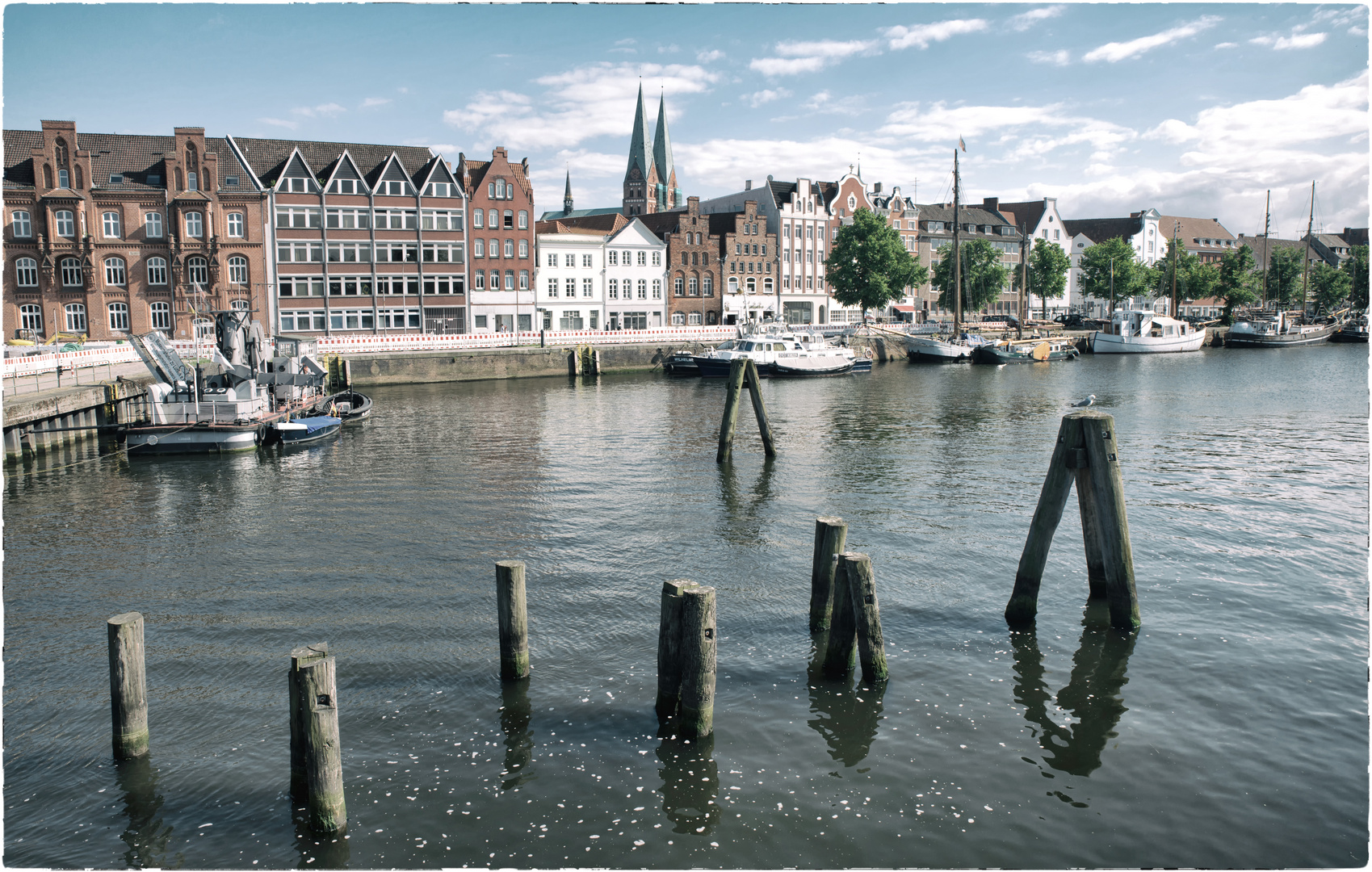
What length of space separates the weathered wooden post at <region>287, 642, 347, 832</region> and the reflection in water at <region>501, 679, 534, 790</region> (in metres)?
1.76

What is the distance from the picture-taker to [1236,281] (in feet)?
408

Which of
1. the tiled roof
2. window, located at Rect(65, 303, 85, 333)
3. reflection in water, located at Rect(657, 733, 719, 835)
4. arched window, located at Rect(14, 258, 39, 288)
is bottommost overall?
reflection in water, located at Rect(657, 733, 719, 835)

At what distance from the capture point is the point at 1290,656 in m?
13.4

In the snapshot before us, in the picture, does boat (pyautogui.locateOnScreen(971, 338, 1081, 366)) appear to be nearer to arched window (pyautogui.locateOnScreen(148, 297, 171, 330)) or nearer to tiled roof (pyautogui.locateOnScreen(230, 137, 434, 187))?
tiled roof (pyautogui.locateOnScreen(230, 137, 434, 187))

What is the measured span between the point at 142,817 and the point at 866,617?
801cm

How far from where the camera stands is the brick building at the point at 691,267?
92.6 meters

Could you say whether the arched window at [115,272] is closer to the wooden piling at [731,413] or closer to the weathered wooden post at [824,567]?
the wooden piling at [731,413]

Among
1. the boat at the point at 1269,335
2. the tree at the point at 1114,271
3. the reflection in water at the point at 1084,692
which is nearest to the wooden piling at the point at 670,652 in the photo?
the reflection in water at the point at 1084,692

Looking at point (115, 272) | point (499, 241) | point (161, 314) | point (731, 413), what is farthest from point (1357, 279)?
point (115, 272)

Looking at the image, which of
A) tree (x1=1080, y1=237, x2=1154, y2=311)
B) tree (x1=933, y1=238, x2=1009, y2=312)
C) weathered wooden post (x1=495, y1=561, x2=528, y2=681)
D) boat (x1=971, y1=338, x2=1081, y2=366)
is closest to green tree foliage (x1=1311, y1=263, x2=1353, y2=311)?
tree (x1=1080, y1=237, x2=1154, y2=311)

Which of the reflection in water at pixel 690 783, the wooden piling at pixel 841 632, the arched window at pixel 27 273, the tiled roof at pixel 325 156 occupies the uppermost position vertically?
the tiled roof at pixel 325 156

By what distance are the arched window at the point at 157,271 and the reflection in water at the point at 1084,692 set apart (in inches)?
2751

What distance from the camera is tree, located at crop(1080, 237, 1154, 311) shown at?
11475 centimetres

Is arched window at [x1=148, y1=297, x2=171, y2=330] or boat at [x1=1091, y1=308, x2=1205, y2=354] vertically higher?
arched window at [x1=148, y1=297, x2=171, y2=330]
